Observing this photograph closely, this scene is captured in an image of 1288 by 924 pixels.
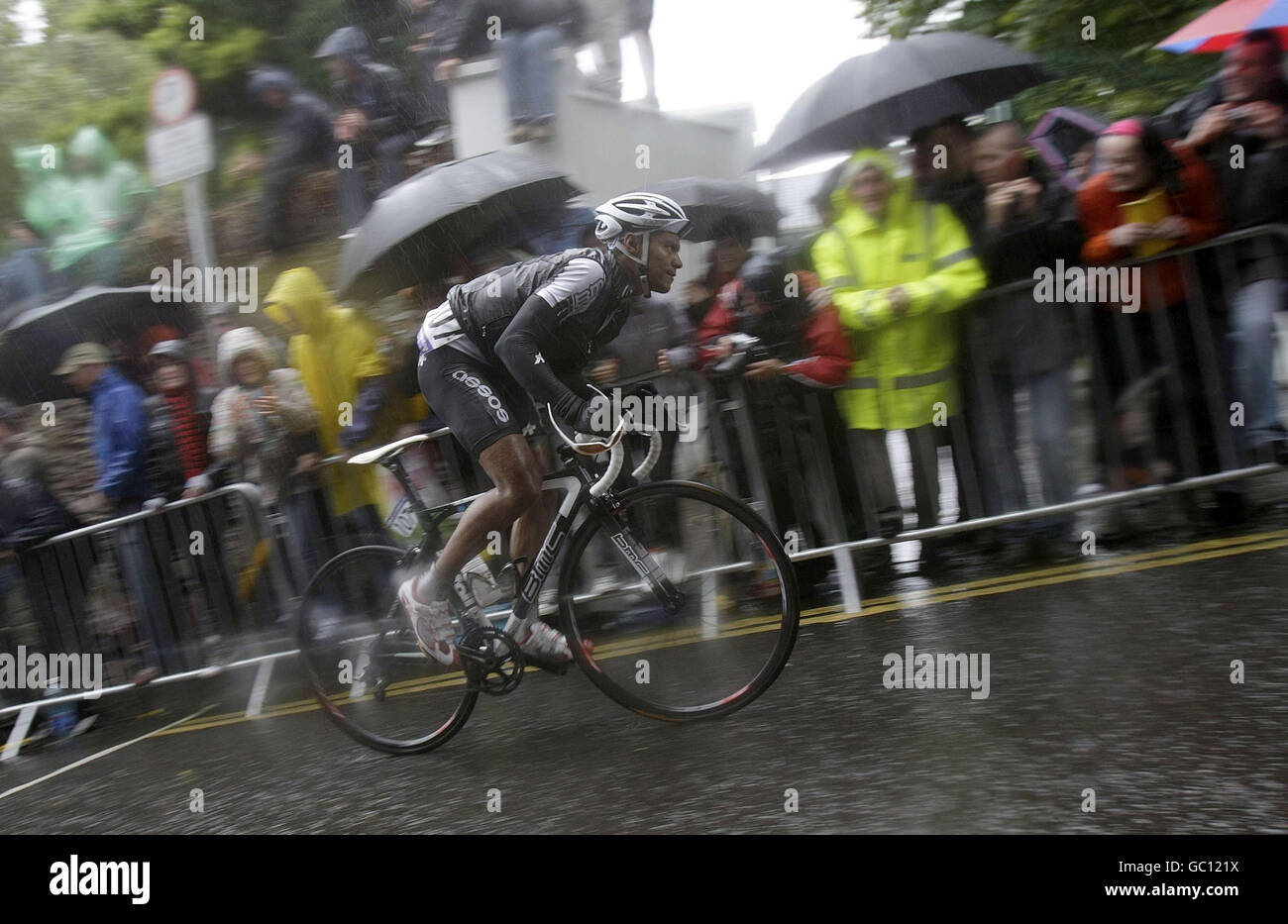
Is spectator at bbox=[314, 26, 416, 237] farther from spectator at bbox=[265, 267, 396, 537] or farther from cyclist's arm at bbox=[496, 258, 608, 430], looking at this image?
cyclist's arm at bbox=[496, 258, 608, 430]

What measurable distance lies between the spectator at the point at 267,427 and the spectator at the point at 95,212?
44.4 inches

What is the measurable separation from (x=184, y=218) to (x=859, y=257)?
131 inches

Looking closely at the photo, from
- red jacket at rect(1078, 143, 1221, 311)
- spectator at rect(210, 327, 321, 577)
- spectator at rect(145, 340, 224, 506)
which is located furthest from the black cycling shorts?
red jacket at rect(1078, 143, 1221, 311)

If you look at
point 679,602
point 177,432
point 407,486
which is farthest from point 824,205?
point 177,432

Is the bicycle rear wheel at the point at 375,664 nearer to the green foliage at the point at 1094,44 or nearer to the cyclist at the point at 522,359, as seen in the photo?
the cyclist at the point at 522,359

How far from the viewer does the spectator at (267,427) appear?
5645 mm

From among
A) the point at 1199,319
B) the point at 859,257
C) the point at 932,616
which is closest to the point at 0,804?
the point at 932,616

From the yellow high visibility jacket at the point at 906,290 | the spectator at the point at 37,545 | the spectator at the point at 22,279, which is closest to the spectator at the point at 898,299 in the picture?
the yellow high visibility jacket at the point at 906,290

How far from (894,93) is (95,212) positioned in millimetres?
3939

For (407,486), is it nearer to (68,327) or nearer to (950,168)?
(950,168)

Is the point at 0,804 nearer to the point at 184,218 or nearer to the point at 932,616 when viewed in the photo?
the point at 184,218

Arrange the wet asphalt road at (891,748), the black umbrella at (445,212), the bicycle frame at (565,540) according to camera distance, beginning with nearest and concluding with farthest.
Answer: the wet asphalt road at (891,748) → the bicycle frame at (565,540) → the black umbrella at (445,212)

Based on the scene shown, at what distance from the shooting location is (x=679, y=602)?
426 centimetres
